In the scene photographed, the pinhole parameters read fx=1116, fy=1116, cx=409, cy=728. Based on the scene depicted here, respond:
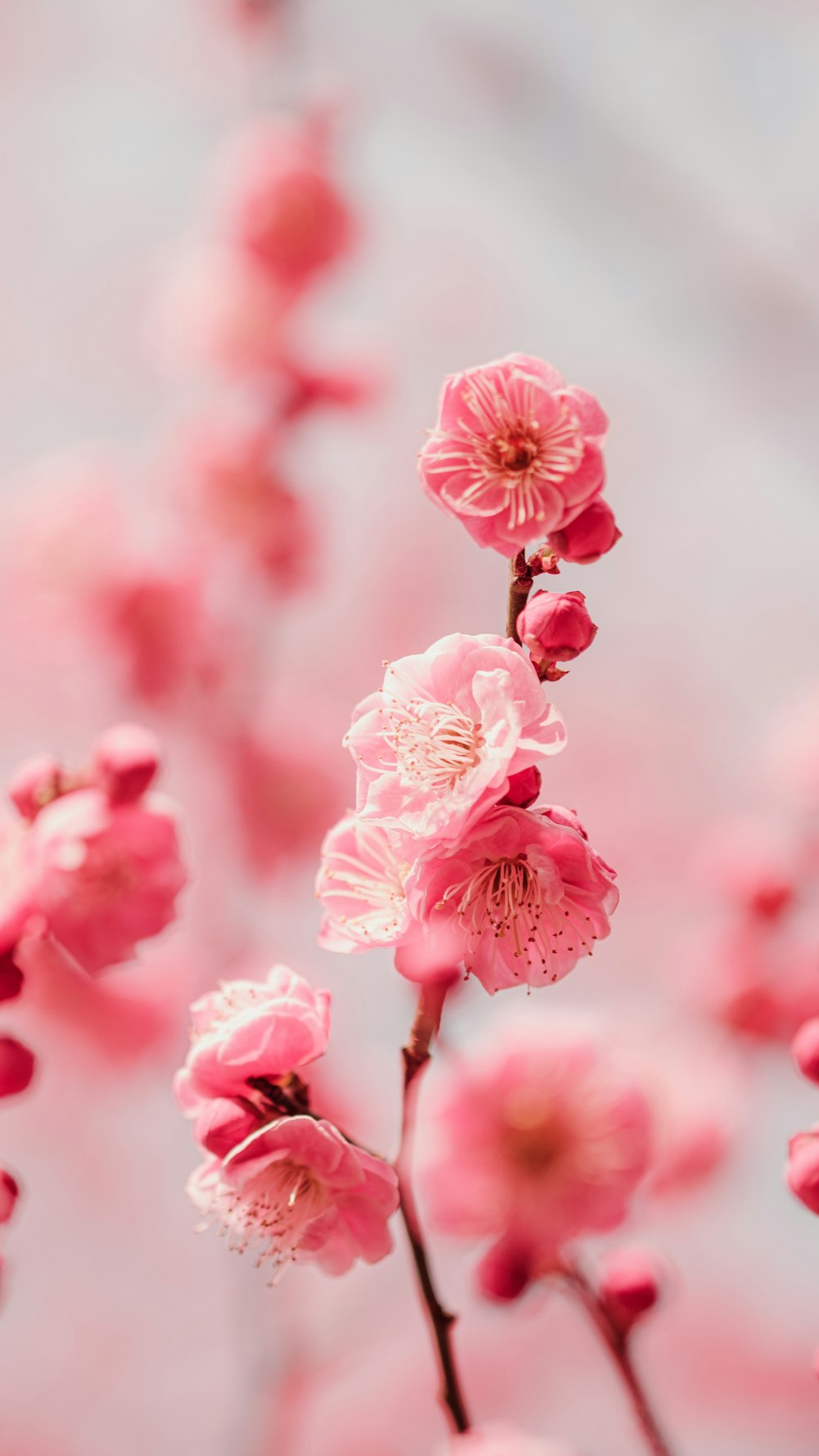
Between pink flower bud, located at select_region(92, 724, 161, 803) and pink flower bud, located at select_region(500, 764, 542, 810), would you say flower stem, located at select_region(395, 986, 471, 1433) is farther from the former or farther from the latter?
pink flower bud, located at select_region(92, 724, 161, 803)

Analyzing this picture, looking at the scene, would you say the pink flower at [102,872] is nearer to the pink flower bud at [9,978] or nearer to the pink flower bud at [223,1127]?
the pink flower bud at [9,978]

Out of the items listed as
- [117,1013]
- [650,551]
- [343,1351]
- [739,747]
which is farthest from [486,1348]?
[650,551]

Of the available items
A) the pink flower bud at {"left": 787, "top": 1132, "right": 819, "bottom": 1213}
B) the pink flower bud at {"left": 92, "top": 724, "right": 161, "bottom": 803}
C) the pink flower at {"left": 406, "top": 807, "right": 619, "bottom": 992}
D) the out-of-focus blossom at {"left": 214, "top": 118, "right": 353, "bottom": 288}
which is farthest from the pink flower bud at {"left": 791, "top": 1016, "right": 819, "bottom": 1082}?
the out-of-focus blossom at {"left": 214, "top": 118, "right": 353, "bottom": 288}

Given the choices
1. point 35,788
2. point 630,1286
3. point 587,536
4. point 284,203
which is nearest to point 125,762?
point 35,788

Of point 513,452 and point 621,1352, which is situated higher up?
point 513,452

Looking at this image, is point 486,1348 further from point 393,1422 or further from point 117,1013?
point 117,1013

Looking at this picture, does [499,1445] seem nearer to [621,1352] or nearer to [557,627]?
[621,1352]

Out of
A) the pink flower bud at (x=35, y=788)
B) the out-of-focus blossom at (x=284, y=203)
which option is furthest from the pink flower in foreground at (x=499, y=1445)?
the out-of-focus blossom at (x=284, y=203)
